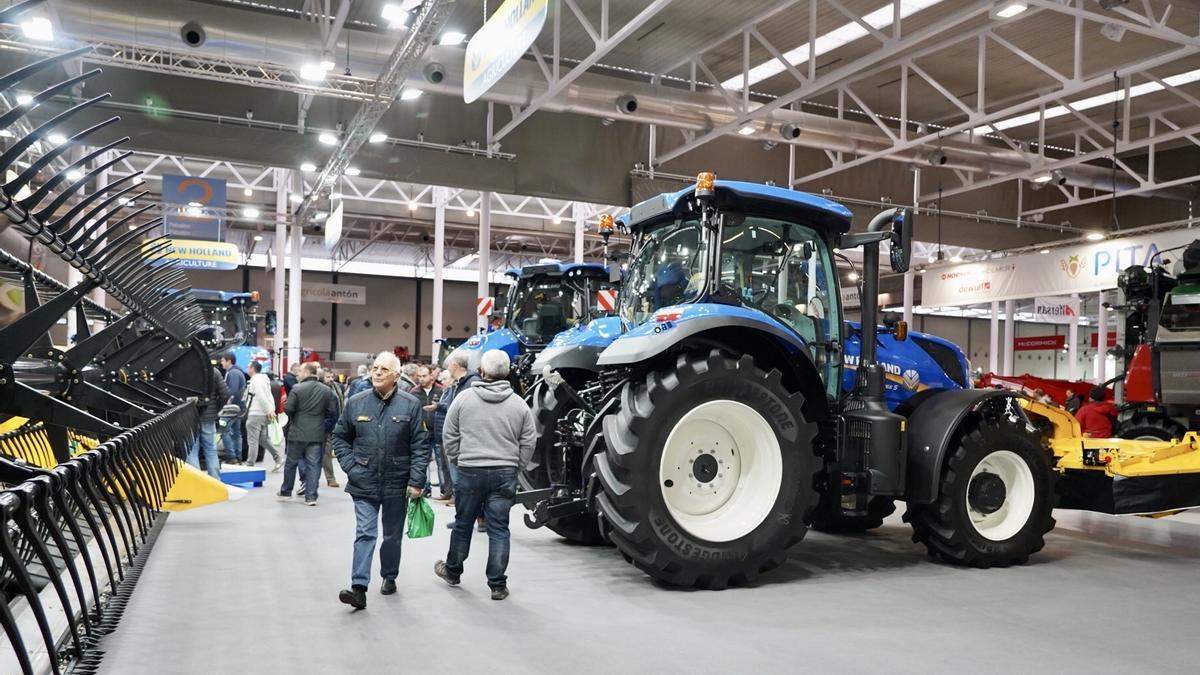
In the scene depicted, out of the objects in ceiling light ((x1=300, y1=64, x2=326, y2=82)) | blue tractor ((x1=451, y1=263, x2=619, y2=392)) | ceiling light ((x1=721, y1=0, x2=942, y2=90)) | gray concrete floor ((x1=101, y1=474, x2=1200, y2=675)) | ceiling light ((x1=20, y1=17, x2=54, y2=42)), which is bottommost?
gray concrete floor ((x1=101, y1=474, x2=1200, y2=675))

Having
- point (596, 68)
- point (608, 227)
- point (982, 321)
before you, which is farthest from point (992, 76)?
point (982, 321)

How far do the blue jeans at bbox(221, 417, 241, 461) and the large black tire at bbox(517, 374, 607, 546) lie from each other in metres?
7.11

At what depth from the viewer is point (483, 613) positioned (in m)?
5.07

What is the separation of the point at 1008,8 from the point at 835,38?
439 cm

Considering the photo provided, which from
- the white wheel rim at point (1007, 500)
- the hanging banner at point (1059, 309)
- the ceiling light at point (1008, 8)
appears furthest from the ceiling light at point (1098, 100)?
the hanging banner at point (1059, 309)

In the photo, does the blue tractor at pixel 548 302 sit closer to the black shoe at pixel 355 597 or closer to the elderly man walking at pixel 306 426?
the elderly man walking at pixel 306 426

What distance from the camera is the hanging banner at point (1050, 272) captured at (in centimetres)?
1444

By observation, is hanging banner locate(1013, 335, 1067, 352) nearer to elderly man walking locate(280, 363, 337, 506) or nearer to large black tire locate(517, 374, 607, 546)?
elderly man walking locate(280, 363, 337, 506)

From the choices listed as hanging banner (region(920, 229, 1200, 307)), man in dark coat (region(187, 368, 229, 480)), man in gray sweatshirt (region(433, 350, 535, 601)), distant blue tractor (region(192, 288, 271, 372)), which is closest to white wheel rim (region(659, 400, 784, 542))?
man in gray sweatshirt (region(433, 350, 535, 601))

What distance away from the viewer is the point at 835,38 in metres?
14.8

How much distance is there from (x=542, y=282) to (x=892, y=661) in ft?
25.7

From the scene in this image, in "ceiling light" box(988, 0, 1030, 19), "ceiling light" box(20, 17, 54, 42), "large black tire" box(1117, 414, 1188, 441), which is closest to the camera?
"ceiling light" box(20, 17, 54, 42)

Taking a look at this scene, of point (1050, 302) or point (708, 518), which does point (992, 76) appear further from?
point (1050, 302)

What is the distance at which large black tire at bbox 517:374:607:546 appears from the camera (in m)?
6.89
